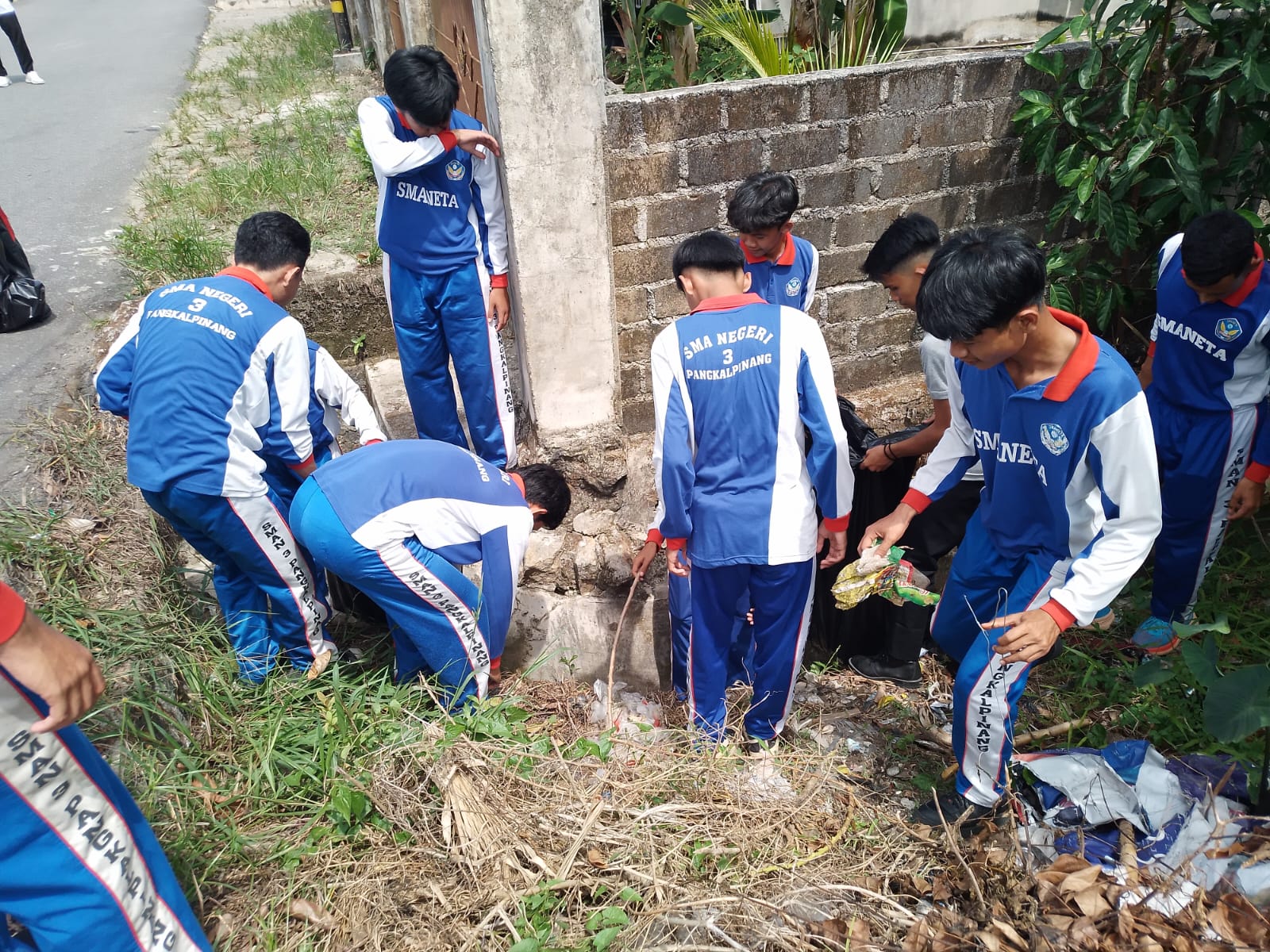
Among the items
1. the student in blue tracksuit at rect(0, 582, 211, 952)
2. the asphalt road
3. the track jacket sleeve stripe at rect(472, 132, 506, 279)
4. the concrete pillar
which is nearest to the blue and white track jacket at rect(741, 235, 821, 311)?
the concrete pillar

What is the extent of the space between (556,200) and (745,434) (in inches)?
63.9

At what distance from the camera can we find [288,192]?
6992 millimetres

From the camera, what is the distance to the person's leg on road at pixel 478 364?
167 inches

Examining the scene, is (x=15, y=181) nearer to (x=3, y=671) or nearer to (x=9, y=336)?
(x=9, y=336)

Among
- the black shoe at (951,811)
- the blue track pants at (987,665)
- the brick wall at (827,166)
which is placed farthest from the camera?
the brick wall at (827,166)

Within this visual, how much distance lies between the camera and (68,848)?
1.75 meters

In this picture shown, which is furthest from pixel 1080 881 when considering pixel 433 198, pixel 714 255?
pixel 433 198

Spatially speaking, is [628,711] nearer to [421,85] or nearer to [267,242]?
[267,242]

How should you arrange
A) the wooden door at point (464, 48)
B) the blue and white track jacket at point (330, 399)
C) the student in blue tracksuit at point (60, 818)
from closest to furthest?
the student in blue tracksuit at point (60, 818), the blue and white track jacket at point (330, 399), the wooden door at point (464, 48)

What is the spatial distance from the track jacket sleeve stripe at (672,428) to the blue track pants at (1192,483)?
6.14ft

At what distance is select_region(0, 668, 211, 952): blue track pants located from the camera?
168cm

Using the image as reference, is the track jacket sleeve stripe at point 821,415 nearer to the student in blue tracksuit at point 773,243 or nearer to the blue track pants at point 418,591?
the student in blue tracksuit at point 773,243

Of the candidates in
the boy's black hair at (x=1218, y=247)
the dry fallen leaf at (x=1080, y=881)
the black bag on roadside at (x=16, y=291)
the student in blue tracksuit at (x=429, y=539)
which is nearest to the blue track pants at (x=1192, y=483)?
the boy's black hair at (x=1218, y=247)

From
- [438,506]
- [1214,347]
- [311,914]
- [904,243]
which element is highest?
[904,243]
